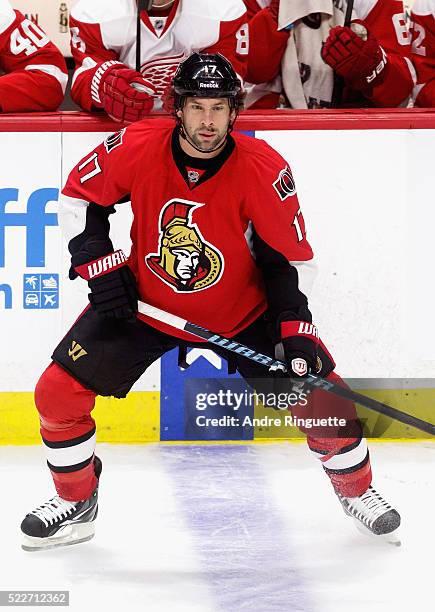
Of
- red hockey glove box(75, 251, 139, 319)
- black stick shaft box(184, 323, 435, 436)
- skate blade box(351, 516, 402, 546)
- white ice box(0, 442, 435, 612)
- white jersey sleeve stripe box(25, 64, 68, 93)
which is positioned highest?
white jersey sleeve stripe box(25, 64, 68, 93)

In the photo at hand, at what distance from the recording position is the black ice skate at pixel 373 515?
2.54m

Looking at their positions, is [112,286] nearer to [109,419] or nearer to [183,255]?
[183,255]

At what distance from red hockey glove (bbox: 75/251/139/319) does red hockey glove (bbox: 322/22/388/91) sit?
1275 millimetres

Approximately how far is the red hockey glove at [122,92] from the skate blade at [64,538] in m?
1.22

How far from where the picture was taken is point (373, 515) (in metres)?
2.56

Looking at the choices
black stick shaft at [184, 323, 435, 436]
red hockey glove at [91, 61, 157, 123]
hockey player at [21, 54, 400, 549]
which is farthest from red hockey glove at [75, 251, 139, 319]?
red hockey glove at [91, 61, 157, 123]

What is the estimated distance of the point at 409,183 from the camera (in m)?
3.39

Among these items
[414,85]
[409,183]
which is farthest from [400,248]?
[414,85]

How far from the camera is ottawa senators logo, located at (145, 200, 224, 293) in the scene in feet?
7.97

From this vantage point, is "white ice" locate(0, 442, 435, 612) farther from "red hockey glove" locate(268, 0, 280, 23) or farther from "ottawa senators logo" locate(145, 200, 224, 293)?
"red hockey glove" locate(268, 0, 280, 23)

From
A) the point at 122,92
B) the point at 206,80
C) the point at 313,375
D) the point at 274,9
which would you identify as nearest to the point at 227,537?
the point at 313,375

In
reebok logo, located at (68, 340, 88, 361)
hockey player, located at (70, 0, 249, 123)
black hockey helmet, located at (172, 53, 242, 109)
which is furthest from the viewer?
hockey player, located at (70, 0, 249, 123)

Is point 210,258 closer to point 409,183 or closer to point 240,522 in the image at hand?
point 240,522

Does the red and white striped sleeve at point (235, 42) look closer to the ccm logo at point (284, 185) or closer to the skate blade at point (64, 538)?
the ccm logo at point (284, 185)
